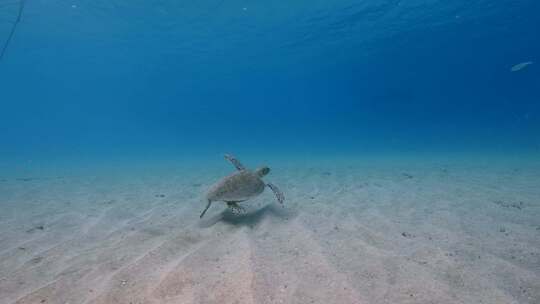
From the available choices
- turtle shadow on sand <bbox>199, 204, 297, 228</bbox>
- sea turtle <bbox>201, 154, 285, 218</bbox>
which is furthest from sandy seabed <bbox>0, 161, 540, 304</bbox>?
sea turtle <bbox>201, 154, 285, 218</bbox>

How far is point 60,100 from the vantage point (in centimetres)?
15625

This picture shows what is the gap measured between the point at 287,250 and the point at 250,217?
193 cm

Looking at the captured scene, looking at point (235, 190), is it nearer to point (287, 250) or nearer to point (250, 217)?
point (250, 217)

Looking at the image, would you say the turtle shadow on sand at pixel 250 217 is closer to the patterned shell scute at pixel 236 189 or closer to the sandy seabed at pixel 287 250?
the sandy seabed at pixel 287 250

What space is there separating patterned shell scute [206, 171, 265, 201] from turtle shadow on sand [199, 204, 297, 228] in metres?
0.46

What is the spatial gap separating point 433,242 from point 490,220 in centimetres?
173

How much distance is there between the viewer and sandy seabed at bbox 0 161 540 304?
2.71m

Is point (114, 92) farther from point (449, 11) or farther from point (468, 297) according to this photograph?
point (468, 297)

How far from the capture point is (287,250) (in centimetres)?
376

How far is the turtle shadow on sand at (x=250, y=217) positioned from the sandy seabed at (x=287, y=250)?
0.12 ft

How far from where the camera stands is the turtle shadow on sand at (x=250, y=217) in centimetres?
520

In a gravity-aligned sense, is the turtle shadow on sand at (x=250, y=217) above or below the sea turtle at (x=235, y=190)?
below

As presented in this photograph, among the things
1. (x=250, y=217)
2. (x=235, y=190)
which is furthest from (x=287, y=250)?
(x=250, y=217)

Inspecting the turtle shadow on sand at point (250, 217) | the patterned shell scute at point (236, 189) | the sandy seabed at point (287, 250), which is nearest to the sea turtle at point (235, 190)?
the patterned shell scute at point (236, 189)
